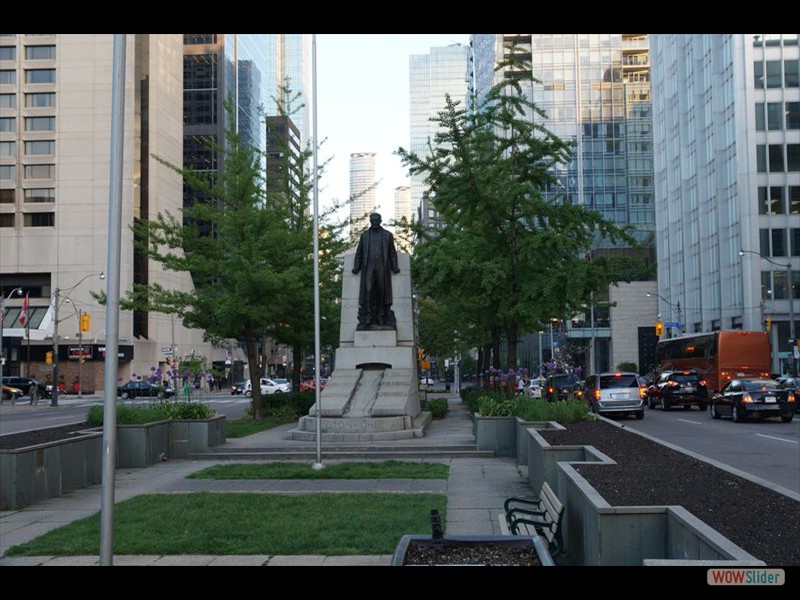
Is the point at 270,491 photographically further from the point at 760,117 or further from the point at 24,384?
the point at 760,117

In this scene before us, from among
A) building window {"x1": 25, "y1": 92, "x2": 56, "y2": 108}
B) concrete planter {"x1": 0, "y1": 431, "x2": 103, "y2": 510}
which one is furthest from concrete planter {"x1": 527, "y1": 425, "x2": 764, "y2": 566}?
building window {"x1": 25, "y1": 92, "x2": 56, "y2": 108}

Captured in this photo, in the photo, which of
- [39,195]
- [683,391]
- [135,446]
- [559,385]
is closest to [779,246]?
[683,391]

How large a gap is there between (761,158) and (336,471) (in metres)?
56.5

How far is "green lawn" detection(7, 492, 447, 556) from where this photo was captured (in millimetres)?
8641

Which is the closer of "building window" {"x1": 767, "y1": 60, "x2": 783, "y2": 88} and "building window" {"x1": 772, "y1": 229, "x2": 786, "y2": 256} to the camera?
"building window" {"x1": 772, "y1": 229, "x2": 786, "y2": 256}

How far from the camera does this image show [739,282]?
63.7 metres

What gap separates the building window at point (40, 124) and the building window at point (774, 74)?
197 feet

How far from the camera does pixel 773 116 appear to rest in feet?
204

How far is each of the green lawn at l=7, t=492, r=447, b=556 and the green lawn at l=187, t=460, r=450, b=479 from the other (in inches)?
87.0

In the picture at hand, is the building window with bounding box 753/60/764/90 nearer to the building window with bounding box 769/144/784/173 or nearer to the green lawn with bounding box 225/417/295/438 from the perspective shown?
the building window with bounding box 769/144/784/173

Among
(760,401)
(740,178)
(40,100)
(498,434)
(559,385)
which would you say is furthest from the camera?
(40,100)
